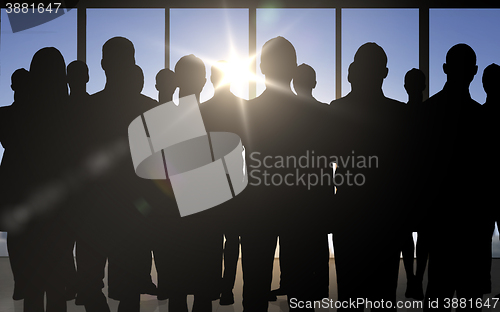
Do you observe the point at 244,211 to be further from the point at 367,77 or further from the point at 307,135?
the point at 367,77

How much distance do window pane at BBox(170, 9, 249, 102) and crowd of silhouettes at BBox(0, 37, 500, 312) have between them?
320cm

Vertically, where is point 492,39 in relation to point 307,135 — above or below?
above

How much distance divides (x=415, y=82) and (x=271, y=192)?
4.52 feet

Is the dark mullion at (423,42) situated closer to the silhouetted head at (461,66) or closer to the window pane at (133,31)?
the window pane at (133,31)

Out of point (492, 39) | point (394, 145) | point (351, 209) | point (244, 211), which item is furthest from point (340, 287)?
point (492, 39)

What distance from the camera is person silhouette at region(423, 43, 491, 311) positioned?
6.13ft

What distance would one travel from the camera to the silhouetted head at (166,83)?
255cm

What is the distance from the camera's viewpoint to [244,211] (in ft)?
6.44

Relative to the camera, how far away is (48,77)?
1.99 meters

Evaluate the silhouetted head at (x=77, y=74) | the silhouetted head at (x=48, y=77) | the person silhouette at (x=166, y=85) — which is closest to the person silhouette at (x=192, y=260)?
the person silhouette at (x=166, y=85)

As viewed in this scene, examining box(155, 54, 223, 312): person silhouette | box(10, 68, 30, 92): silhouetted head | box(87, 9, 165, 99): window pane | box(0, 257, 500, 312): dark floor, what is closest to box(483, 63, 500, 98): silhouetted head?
box(0, 257, 500, 312): dark floor

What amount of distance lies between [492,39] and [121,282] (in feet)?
17.5

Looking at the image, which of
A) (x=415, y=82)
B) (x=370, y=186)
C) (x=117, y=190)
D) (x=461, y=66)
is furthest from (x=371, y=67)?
(x=117, y=190)

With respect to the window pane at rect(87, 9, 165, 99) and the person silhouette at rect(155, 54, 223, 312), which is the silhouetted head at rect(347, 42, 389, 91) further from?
the window pane at rect(87, 9, 165, 99)
